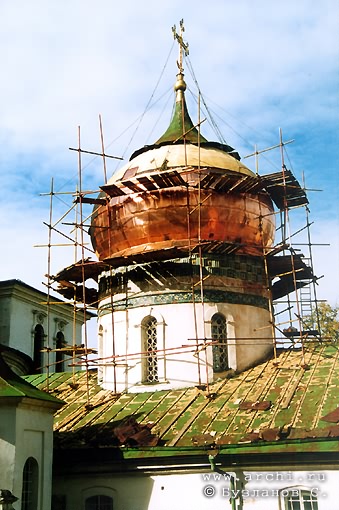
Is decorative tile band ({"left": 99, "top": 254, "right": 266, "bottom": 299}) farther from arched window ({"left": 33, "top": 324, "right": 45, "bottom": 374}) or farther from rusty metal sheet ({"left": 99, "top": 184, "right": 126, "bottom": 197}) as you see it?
arched window ({"left": 33, "top": 324, "right": 45, "bottom": 374})

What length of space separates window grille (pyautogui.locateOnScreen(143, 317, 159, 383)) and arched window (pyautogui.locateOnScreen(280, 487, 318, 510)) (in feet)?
21.1

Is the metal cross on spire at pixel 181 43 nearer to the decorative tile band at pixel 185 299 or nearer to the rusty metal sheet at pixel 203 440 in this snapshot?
the decorative tile band at pixel 185 299

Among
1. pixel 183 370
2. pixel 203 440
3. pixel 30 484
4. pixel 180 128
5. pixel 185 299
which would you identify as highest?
pixel 180 128

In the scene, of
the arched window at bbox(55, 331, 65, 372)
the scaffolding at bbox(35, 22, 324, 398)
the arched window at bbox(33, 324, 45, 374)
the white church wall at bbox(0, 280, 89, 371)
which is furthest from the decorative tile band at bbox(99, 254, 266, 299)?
the arched window at bbox(55, 331, 65, 372)

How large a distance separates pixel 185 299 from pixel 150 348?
1867mm

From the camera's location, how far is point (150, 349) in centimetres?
2092

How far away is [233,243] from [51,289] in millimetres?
6928

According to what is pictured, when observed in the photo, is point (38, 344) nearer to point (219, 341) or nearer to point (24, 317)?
point (24, 317)

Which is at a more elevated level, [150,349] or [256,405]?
[150,349]

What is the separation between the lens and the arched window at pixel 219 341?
66.5 ft

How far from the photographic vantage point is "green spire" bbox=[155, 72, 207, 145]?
23438 millimetres

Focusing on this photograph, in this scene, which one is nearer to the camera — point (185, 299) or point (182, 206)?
point (185, 299)

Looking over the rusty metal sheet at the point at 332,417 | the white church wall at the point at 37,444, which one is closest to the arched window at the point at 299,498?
the rusty metal sheet at the point at 332,417

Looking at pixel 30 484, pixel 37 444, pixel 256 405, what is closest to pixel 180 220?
pixel 256 405
